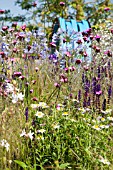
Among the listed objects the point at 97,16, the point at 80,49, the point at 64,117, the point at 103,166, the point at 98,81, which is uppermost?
the point at 97,16

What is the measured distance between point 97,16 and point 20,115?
50.3 ft

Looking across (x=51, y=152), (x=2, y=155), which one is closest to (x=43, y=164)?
(x=51, y=152)

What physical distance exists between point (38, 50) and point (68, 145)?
1.93 meters

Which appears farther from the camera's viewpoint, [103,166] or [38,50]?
[38,50]

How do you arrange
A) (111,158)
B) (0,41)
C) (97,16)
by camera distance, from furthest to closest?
(97,16) < (0,41) < (111,158)

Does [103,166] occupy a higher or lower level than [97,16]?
lower

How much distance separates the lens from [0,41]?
4250 mm

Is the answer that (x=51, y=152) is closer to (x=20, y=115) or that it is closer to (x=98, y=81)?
(x=20, y=115)

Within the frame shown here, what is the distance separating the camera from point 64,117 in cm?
283

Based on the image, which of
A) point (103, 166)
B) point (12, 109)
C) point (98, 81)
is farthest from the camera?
→ point (98, 81)

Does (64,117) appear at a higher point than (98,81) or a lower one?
lower

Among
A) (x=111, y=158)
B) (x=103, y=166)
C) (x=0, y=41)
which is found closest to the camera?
(x=103, y=166)

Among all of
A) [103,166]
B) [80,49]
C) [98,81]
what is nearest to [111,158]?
[103,166]

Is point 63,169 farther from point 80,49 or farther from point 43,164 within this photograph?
point 80,49
